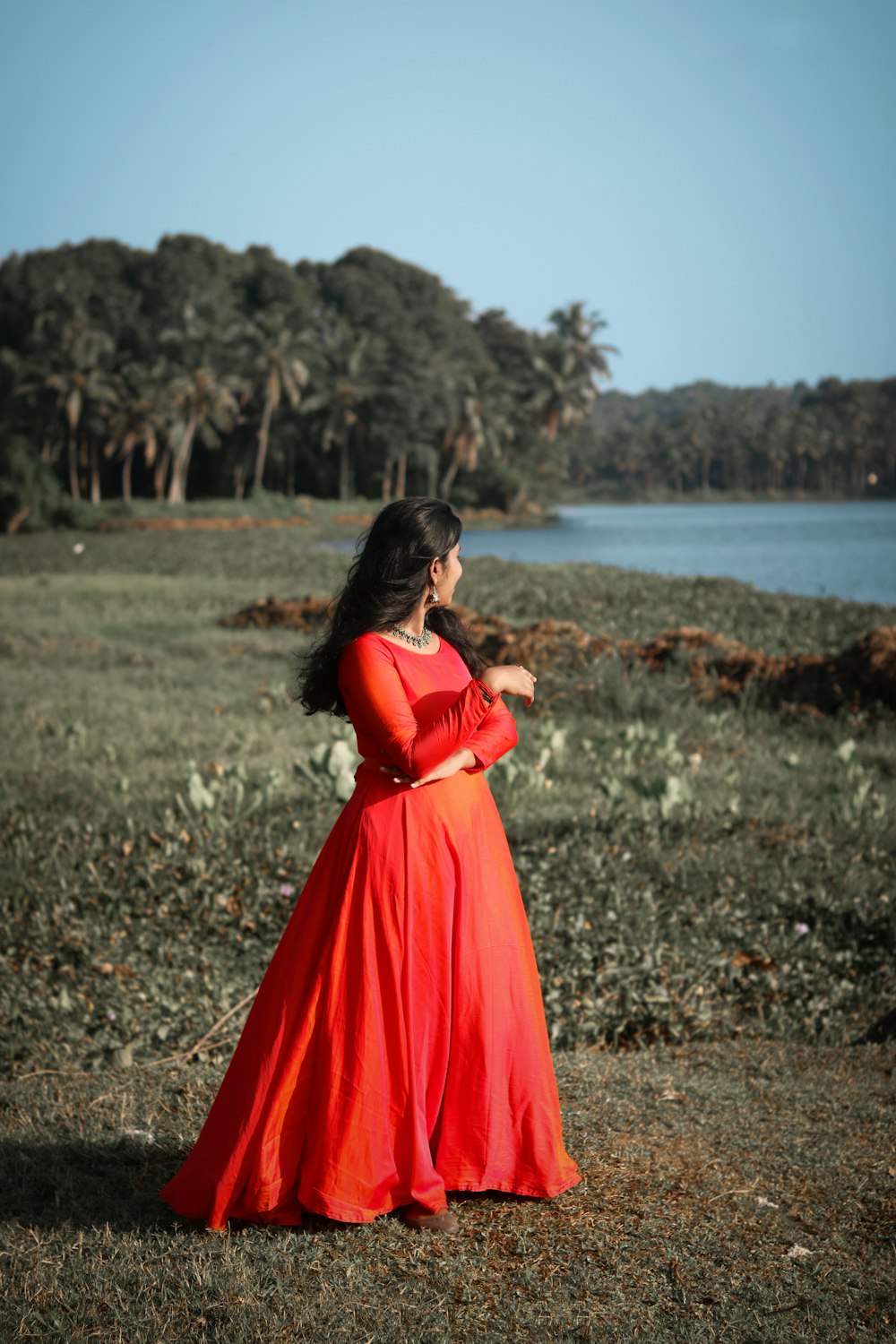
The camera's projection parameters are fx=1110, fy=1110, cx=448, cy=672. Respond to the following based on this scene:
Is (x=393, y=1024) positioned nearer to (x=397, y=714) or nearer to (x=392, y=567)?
(x=397, y=714)

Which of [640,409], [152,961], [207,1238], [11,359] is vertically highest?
[640,409]

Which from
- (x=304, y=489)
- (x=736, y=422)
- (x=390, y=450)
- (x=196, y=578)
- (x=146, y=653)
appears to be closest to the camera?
(x=146, y=653)

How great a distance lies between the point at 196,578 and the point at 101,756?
15194 mm

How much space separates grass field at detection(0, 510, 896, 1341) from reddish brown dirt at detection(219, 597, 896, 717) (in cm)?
31

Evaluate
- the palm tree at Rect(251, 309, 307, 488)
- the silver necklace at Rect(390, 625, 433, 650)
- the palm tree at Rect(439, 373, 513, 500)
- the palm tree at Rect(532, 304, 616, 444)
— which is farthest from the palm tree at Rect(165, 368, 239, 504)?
the silver necklace at Rect(390, 625, 433, 650)

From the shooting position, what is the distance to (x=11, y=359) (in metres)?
46.3

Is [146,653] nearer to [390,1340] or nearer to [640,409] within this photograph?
[390,1340]

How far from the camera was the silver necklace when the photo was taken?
2.62m

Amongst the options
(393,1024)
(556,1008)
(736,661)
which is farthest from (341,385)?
(393,1024)

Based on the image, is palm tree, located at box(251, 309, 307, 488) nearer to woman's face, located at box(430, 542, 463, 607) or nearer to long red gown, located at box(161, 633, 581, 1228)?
woman's face, located at box(430, 542, 463, 607)

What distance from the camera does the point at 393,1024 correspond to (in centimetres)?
246

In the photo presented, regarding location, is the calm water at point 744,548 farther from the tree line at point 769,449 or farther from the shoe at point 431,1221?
the tree line at point 769,449

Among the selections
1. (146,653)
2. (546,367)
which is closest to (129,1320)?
(146,653)

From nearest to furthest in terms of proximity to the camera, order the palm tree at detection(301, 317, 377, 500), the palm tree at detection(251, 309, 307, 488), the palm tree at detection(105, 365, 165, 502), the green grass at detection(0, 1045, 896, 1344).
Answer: the green grass at detection(0, 1045, 896, 1344)
the palm tree at detection(105, 365, 165, 502)
the palm tree at detection(251, 309, 307, 488)
the palm tree at detection(301, 317, 377, 500)
